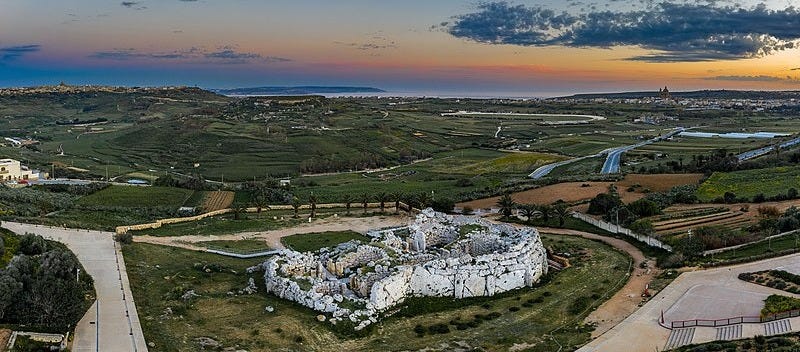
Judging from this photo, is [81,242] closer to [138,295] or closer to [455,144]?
[138,295]

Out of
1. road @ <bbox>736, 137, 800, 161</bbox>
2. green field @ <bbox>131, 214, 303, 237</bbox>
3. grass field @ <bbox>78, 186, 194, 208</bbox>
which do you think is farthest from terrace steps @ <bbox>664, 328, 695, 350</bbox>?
road @ <bbox>736, 137, 800, 161</bbox>

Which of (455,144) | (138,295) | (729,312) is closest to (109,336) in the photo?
(138,295)

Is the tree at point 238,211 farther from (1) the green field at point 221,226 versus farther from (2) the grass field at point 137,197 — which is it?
(2) the grass field at point 137,197

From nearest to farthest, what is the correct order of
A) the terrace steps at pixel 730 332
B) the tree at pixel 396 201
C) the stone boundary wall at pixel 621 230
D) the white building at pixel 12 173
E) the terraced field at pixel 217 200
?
the terrace steps at pixel 730 332
the stone boundary wall at pixel 621 230
the tree at pixel 396 201
the terraced field at pixel 217 200
the white building at pixel 12 173

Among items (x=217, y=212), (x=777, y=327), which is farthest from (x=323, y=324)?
(x=217, y=212)

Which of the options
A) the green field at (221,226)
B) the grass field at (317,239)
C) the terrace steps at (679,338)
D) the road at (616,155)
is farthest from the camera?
the road at (616,155)

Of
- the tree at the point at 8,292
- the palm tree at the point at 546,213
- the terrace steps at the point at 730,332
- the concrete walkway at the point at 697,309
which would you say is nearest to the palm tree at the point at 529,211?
the palm tree at the point at 546,213

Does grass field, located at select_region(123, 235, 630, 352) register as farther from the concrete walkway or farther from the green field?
the green field
